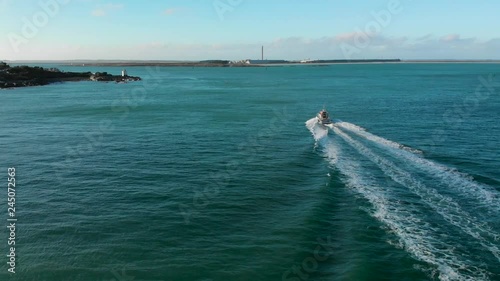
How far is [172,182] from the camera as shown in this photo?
3262 centimetres

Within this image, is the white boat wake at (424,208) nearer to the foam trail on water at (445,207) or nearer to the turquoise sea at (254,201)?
the foam trail on water at (445,207)

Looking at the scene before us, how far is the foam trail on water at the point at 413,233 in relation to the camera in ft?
65.6

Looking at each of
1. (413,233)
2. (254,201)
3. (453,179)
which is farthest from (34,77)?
(413,233)

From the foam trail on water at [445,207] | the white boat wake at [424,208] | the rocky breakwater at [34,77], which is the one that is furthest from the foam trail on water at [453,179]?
the rocky breakwater at [34,77]

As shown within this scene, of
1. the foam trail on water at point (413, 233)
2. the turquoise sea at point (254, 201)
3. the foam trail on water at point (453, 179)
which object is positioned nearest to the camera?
the foam trail on water at point (413, 233)

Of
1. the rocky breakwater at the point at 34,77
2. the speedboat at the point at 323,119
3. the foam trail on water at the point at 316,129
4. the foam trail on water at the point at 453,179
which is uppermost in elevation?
the rocky breakwater at the point at 34,77

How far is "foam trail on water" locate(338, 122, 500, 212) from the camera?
28.6 m

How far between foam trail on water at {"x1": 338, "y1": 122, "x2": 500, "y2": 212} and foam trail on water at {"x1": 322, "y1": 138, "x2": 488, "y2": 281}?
543 cm

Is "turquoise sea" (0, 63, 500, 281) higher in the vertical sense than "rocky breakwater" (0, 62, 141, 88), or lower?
lower

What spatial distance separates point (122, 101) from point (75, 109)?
16358mm

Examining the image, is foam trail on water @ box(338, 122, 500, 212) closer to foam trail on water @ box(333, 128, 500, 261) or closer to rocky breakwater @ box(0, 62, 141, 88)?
foam trail on water @ box(333, 128, 500, 261)

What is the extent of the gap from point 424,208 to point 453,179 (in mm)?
7241

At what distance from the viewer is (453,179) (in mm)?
32750

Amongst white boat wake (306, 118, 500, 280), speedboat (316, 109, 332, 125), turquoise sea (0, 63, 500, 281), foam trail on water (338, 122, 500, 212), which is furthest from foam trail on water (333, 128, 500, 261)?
speedboat (316, 109, 332, 125)
